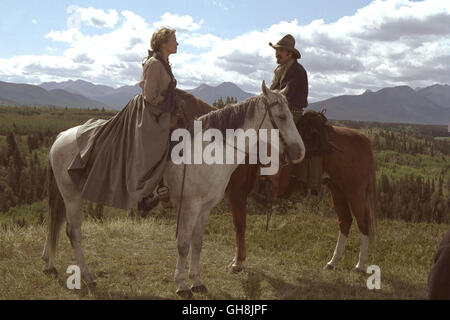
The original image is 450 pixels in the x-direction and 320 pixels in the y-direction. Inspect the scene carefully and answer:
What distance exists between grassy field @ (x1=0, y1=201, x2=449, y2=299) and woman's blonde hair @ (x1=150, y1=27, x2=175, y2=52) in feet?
12.2

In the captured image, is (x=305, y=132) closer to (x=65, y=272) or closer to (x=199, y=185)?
(x=199, y=185)

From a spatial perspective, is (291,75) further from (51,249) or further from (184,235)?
(51,249)

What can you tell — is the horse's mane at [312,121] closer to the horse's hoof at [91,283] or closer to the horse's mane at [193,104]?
the horse's mane at [193,104]

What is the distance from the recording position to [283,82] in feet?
21.8

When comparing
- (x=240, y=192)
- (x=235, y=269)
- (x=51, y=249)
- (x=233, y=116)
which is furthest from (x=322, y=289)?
(x=51, y=249)

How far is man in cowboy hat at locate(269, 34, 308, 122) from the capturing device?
21.7 ft

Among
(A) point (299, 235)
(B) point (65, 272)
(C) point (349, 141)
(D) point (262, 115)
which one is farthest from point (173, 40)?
(A) point (299, 235)

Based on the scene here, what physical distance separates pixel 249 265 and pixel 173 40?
448 centimetres

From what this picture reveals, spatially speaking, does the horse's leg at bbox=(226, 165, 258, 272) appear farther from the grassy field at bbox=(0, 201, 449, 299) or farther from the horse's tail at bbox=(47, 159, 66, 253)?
the horse's tail at bbox=(47, 159, 66, 253)

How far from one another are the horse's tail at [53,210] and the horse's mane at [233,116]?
2.71 meters

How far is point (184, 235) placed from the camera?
5.29 metres

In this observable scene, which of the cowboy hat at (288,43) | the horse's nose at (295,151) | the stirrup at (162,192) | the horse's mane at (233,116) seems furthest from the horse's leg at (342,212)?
the stirrup at (162,192)

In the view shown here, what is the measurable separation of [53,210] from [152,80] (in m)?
2.99
